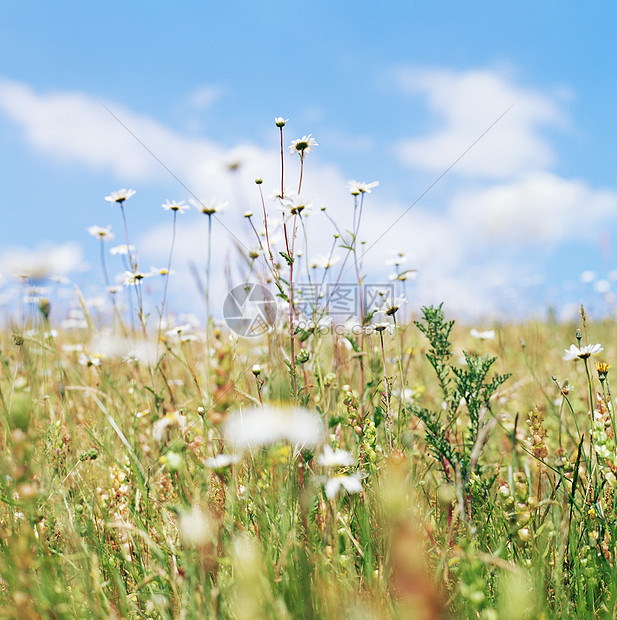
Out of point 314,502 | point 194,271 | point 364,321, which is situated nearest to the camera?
point 314,502

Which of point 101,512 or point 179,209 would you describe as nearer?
point 101,512

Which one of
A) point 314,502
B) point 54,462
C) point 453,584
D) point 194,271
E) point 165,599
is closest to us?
point 165,599

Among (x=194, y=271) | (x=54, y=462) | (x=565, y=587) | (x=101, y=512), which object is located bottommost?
(x=565, y=587)

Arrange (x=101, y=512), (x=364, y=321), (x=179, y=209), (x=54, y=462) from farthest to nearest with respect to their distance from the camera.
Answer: (x=179, y=209)
(x=364, y=321)
(x=54, y=462)
(x=101, y=512)

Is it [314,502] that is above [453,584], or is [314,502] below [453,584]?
above

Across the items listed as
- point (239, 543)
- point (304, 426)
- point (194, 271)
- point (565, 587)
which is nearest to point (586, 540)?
point (565, 587)

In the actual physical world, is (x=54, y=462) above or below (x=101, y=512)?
above

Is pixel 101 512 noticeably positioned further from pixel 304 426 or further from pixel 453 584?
pixel 453 584

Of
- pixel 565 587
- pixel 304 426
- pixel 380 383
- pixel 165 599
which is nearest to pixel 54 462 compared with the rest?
pixel 165 599

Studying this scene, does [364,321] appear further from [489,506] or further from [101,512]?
[101,512]

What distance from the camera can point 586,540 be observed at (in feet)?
5.12

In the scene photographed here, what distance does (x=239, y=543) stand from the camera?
1.21 metres

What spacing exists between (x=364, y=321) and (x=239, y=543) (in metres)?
1.08

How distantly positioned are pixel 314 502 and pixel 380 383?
553 mm
